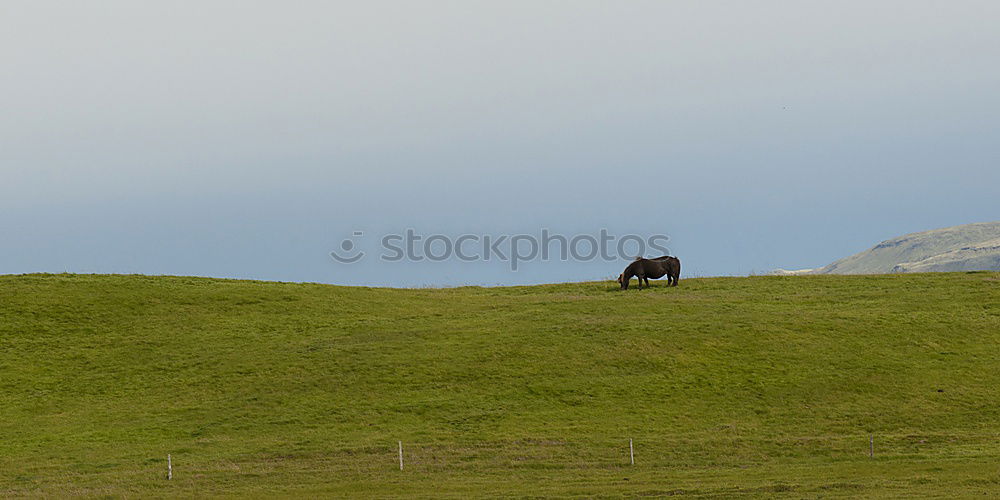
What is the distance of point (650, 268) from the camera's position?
6156cm

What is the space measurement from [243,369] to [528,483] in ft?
62.7

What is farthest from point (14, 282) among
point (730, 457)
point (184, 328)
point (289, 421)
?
point (730, 457)

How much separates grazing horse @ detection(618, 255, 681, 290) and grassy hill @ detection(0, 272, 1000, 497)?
2.53 m

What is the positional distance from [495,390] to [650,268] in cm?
2337

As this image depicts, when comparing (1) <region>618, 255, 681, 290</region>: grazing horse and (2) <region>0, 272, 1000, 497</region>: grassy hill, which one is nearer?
(2) <region>0, 272, 1000, 497</region>: grassy hill

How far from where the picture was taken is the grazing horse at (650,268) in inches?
2422

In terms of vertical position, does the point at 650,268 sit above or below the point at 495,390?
above

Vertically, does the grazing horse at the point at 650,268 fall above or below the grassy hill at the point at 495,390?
above

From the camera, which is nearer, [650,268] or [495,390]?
[495,390]

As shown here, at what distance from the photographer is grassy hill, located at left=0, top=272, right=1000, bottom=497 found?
30.7 m

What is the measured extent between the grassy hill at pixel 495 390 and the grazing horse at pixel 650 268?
8.31 ft

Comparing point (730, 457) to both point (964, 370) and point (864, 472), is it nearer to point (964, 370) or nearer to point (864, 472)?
point (864, 472)

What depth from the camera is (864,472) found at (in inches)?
1190

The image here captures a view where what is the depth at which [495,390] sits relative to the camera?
4069 centimetres
